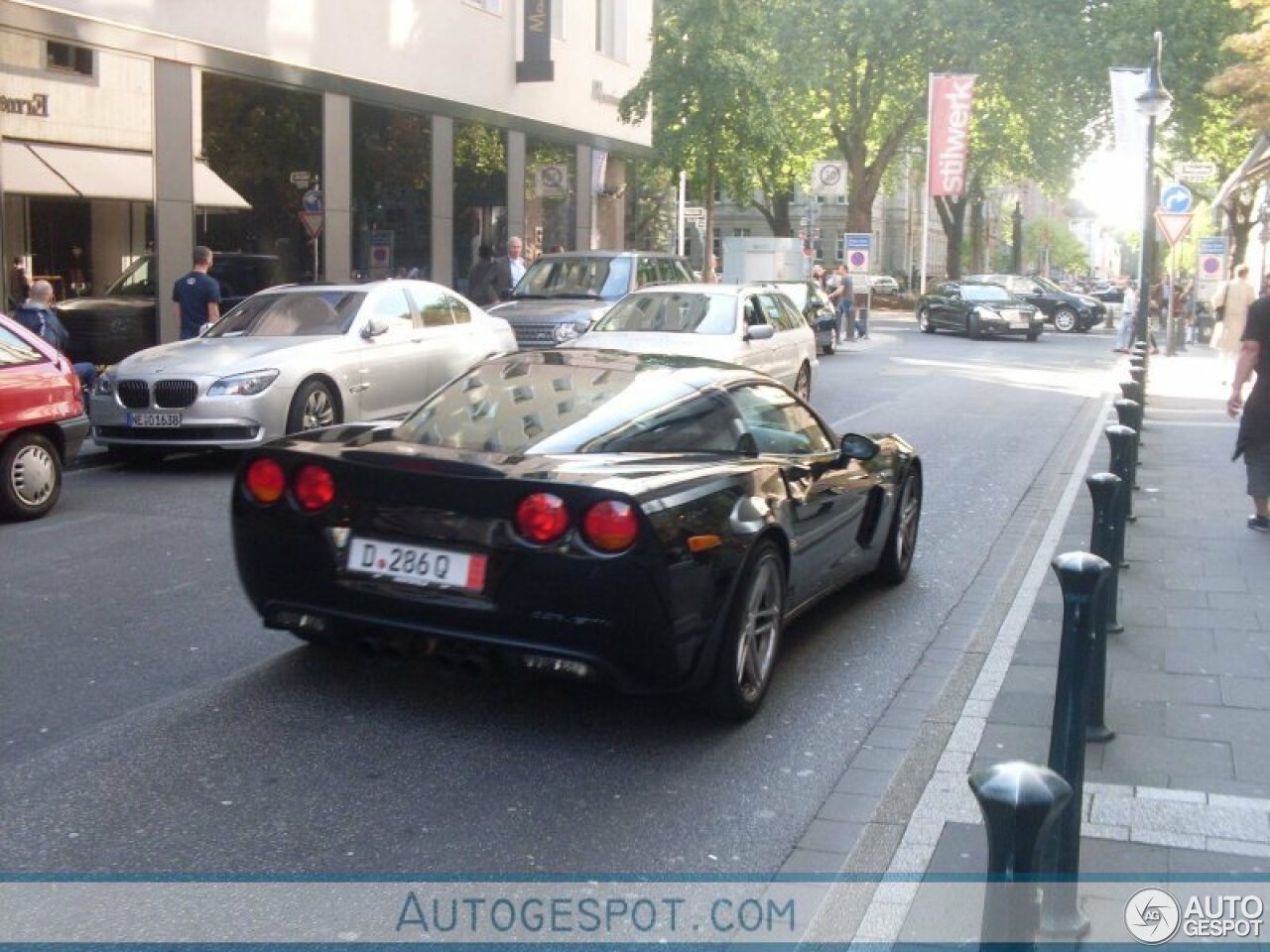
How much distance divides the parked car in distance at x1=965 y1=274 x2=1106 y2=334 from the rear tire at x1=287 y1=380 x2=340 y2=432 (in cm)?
3278

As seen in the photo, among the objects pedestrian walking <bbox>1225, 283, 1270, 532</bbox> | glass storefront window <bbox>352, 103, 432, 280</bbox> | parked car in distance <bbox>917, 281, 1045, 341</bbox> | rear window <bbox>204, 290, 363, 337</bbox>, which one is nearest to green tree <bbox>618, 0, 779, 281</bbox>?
glass storefront window <bbox>352, 103, 432, 280</bbox>

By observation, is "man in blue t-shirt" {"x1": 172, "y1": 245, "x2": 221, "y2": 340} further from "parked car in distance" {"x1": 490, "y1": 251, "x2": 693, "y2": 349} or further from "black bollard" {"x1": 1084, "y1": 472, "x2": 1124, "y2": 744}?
"black bollard" {"x1": 1084, "y1": 472, "x2": 1124, "y2": 744}

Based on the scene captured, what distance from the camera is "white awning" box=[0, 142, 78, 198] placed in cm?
1617

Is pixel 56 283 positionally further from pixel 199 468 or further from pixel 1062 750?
pixel 1062 750

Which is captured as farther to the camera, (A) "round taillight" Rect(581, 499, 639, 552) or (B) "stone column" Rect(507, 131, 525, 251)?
(B) "stone column" Rect(507, 131, 525, 251)

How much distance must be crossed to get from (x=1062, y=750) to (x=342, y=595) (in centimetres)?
263

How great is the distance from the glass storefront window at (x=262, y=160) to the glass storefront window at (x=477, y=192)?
457 cm

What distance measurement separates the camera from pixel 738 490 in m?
5.61

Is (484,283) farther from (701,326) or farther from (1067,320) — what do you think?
(1067,320)

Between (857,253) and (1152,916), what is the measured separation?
105ft

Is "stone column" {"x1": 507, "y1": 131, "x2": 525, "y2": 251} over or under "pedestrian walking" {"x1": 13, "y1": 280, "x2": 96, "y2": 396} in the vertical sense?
over

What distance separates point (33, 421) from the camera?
9609 mm

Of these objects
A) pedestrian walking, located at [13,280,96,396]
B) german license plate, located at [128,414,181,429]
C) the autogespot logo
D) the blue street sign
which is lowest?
the autogespot logo

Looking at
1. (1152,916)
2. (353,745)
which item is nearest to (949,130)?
(353,745)
